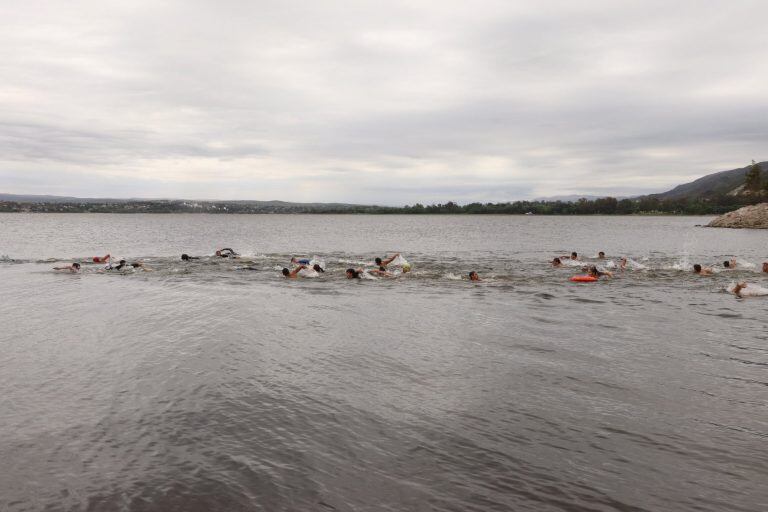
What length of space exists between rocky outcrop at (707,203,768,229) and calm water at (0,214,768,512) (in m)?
116

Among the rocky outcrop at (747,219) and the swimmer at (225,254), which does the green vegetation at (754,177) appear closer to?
the rocky outcrop at (747,219)

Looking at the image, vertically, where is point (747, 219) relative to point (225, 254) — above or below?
above

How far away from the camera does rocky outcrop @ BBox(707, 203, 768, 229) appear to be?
11453cm

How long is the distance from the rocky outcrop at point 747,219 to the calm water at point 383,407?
115514mm

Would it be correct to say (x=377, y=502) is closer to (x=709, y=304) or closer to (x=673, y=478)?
(x=673, y=478)

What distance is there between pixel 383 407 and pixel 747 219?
137 meters

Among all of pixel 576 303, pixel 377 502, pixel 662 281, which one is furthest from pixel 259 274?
pixel 377 502

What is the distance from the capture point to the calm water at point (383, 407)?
7.73 m

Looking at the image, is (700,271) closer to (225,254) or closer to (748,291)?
(748,291)

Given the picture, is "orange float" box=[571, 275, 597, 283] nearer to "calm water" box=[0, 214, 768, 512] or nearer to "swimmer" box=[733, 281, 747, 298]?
"swimmer" box=[733, 281, 747, 298]

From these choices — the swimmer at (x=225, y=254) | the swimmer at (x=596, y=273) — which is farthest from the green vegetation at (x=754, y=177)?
the swimmer at (x=225, y=254)

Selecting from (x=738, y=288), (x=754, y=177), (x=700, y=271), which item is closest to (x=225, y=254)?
(x=700, y=271)

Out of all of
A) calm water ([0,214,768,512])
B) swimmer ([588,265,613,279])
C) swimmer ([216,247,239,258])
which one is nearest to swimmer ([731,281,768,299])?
calm water ([0,214,768,512])

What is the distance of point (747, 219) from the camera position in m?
118
